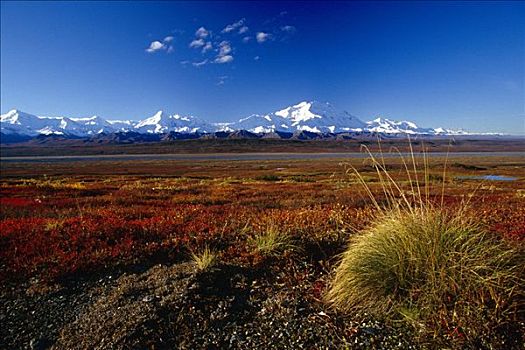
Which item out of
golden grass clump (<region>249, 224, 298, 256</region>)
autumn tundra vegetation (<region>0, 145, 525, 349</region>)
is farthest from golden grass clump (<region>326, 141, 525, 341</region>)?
golden grass clump (<region>249, 224, 298, 256</region>)

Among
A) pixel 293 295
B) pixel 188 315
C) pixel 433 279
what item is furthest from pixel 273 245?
pixel 433 279

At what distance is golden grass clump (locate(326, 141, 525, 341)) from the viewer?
14.1 feet

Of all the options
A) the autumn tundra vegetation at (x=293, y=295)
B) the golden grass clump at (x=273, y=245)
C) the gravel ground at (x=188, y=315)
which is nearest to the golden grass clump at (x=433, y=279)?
the autumn tundra vegetation at (x=293, y=295)

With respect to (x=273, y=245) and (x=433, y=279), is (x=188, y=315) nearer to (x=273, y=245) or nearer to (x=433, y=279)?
(x=273, y=245)

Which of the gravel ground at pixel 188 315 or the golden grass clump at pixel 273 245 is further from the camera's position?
the golden grass clump at pixel 273 245

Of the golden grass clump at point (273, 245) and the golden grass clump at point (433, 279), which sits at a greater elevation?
the golden grass clump at point (433, 279)

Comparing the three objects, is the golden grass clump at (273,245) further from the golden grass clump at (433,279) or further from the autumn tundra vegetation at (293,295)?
the golden grass clump at (433,279)

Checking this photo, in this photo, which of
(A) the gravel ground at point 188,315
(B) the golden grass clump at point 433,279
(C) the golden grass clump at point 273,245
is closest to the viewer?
(B) the golden grass clump at point 433,279

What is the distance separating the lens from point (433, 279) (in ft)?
15.3

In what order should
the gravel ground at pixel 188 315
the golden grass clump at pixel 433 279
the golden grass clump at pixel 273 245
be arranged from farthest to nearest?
the golden grass clump at pixel 273 245 < the gravel ground at pixel 188 315 < the golden grass clump at pixel 433 279

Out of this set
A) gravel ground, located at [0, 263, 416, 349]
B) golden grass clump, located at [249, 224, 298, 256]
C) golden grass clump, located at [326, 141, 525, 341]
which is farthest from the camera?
golden grass clump, located at [249, 224, 298, 256]

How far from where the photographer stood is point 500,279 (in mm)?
4543

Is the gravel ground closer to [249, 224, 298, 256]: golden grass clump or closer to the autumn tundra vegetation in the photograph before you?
the autumn tundra vegetation

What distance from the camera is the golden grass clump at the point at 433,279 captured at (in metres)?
→ 4.30
